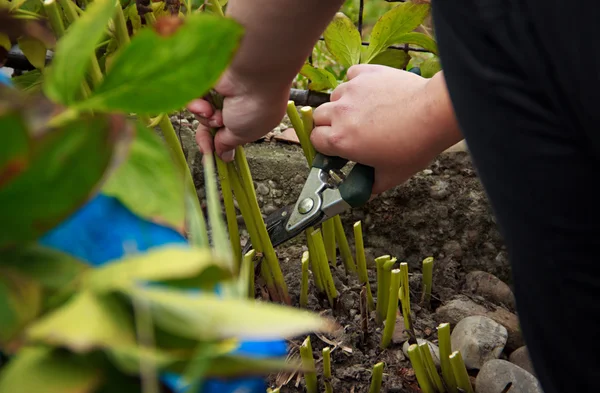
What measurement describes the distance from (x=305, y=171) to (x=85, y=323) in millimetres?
1003

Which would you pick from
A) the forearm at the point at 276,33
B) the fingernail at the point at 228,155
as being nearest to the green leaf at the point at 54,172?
the forearm at the point at 276,33

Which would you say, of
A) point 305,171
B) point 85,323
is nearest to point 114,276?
point 85,323

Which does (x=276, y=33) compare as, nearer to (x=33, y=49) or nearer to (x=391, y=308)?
(x=33, y=49)

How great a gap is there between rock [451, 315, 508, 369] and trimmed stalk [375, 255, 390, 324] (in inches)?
4.5

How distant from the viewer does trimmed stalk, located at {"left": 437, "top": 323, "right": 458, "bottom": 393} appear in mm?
780

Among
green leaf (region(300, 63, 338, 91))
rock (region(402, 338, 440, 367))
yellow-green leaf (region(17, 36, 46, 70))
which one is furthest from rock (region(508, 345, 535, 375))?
yellow-green leaf (region(17, 36, 46, 70))

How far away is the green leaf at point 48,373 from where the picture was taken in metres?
0.15

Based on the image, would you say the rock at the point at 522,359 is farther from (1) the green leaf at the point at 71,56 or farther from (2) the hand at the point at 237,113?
(1) the green leaf at the point at 71,56

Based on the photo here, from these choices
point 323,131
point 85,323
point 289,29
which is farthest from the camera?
point 323,131

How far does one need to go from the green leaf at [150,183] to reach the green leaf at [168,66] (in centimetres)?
1

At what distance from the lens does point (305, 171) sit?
1139 millimetres

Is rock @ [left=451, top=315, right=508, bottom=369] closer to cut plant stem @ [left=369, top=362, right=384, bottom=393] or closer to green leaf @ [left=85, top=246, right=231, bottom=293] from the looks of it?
cut plant stem @ [left=369, top=362, right=384, bottom=393]

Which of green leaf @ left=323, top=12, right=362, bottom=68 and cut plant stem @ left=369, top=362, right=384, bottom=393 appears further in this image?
green leaf @ left=323, top=12, right=362, bottom=68

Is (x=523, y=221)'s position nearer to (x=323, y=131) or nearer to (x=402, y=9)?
(x=323, y=131)
